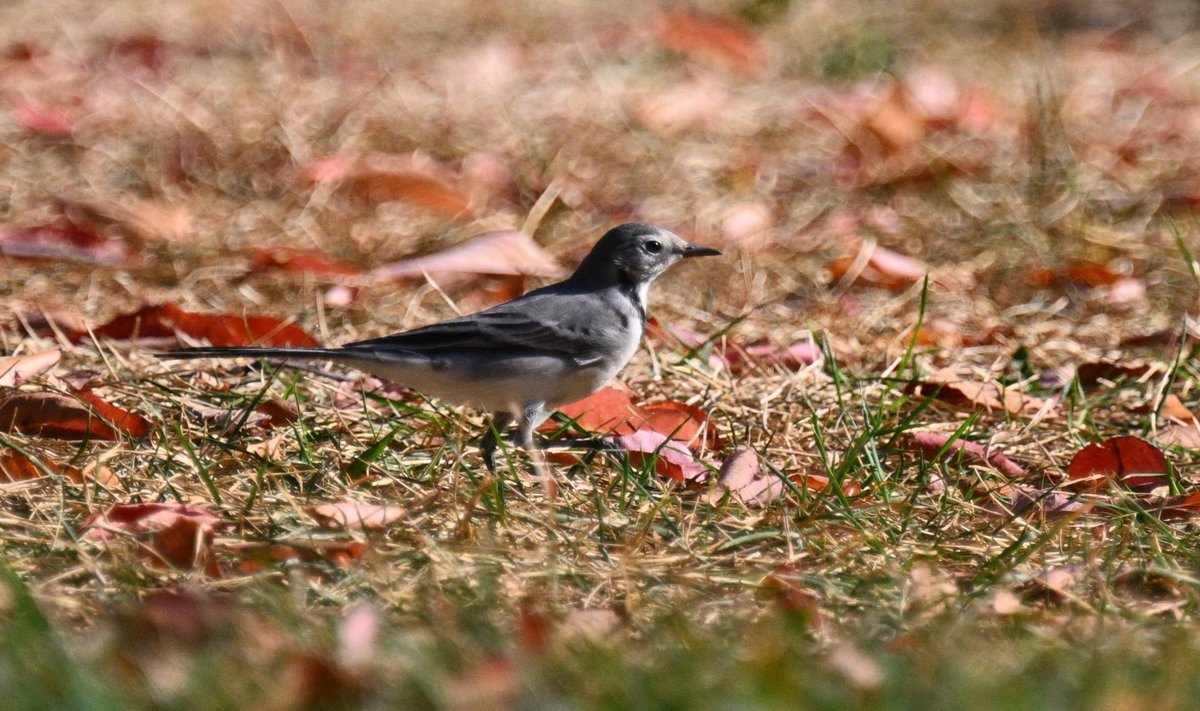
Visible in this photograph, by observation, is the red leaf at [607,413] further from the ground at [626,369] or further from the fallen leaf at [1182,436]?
the fallen leaf at [1182,436]

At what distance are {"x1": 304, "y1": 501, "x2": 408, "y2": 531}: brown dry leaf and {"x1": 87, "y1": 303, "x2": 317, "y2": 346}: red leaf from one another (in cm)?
158

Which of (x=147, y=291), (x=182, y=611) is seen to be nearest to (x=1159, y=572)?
(x=182, y=611)

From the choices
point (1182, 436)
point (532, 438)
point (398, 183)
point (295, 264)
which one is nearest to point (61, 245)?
point (295, 264)

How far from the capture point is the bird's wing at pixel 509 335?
4.11 metres

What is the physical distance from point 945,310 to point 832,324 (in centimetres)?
46

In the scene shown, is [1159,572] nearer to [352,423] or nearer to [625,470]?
[625,470]

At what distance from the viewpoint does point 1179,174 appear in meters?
6.71

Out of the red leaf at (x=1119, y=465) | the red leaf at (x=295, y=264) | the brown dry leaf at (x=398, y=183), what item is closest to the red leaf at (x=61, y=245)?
the red leaf at (x=295, y=264)

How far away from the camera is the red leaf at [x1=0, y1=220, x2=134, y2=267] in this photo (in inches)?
221

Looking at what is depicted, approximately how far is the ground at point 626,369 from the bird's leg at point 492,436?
0.28 ft

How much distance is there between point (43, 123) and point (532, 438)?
3.75 m

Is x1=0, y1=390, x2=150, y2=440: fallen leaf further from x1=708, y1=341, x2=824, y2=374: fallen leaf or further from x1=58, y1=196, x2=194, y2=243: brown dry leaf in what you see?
x1=58, y1=196, x2=194, y2=243: brown dry leaf

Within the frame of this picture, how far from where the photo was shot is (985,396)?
4.54m

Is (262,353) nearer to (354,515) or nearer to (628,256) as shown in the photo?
(354,515)
